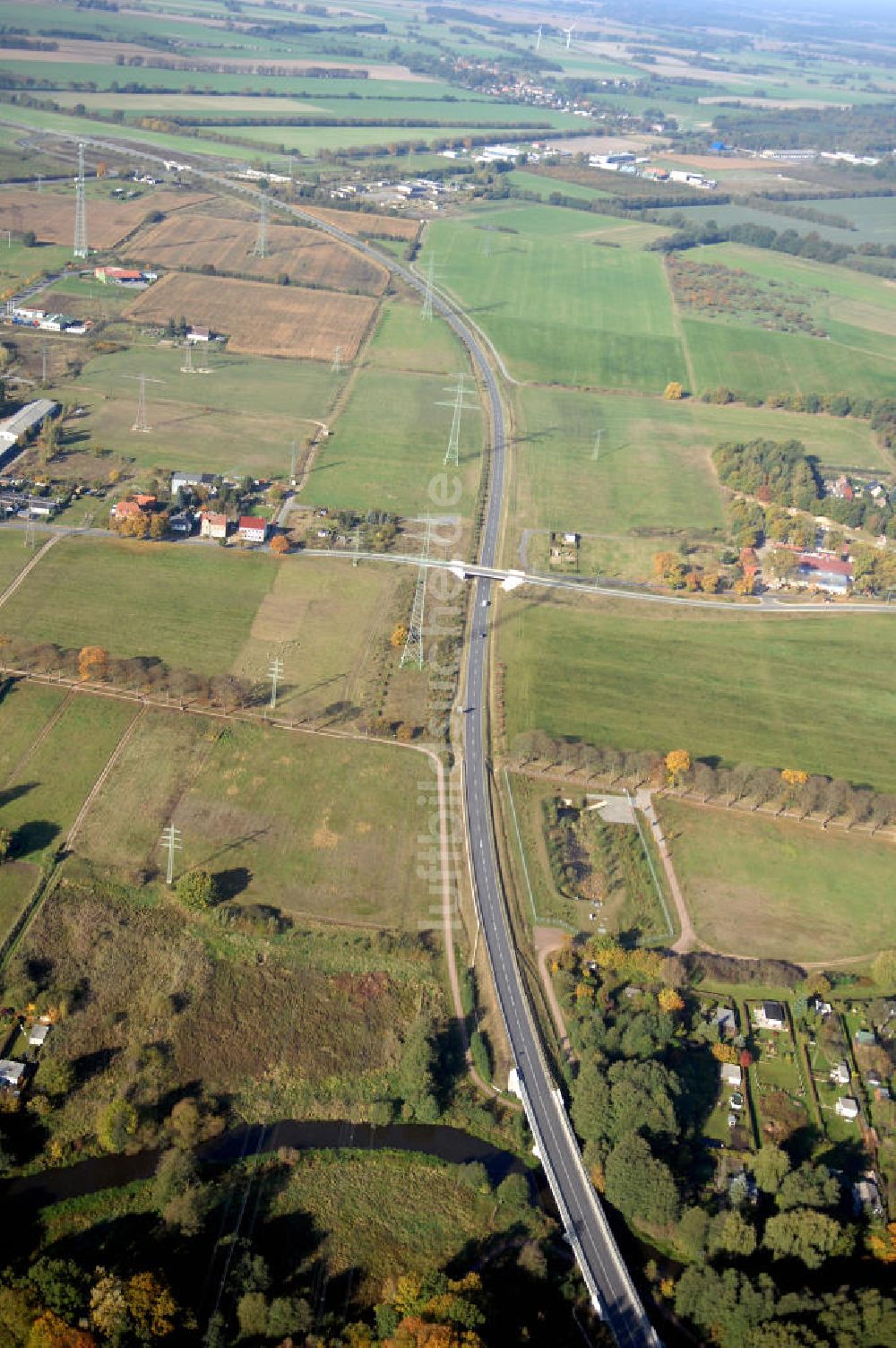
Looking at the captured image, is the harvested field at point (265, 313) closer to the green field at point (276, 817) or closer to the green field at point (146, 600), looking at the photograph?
the green field at point (146, 600)

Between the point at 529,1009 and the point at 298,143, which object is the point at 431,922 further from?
the point at 298,143

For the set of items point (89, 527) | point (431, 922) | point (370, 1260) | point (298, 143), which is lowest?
point (370, 1260)

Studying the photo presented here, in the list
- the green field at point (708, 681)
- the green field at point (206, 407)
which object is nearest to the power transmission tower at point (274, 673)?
the green field at point (708, 681)

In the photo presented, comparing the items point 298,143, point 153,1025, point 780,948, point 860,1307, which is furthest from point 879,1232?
point 298,143

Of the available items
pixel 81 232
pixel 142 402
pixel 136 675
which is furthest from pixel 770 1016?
pixel 81 232

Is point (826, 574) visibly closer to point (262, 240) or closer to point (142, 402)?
point (142, 402)

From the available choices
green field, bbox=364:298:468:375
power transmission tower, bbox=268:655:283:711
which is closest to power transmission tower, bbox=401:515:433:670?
power transmission tower, bbox=268:655:283:711

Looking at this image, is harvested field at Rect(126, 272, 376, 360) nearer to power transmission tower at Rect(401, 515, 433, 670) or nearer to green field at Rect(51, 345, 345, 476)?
green field at Rect(51, 345, 345, 476)

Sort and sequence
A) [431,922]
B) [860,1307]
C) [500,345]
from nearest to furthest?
[860,1307] → [431,922] → [500,345]
